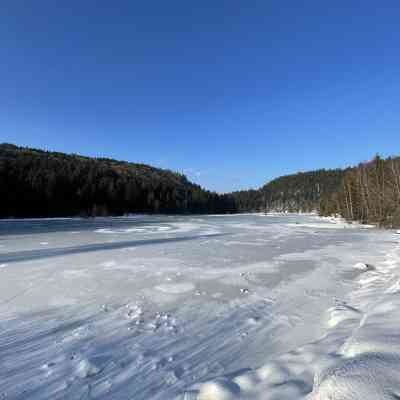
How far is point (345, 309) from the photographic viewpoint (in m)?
4.12

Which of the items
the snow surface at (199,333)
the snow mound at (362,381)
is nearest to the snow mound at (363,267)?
A: the snow surface at (199,333)

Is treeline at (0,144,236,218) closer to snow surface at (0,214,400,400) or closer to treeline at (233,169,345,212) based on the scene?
snow surface at (0,214,400,400)

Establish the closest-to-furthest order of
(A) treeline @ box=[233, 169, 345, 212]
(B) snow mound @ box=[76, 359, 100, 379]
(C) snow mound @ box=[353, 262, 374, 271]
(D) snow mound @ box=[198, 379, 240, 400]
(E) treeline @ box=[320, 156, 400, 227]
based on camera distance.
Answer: (D) snow mound @ box=[198, 379, 240, 400] → (B) snow mound @ box=[76, 359, 100, 379] → (C) snow mound @ box=[353, 262, 374, 271] → (E) treeline @ box=[320, 156, 400, 227] → (A) treeline @ box=[233, 169, 345, 212]

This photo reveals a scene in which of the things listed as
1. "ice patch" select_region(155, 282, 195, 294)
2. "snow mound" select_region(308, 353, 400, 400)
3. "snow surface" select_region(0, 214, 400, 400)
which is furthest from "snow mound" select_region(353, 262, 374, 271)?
"snow mound" select_region(308, 353, 400, 400)

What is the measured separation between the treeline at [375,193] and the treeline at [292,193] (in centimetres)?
8598

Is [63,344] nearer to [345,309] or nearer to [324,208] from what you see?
[345,309]

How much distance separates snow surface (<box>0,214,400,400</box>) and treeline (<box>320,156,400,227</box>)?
19717 mm

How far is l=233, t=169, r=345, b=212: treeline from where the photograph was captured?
12589 centimetres

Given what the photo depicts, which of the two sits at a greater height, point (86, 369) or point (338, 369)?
Result: point (338, 369)

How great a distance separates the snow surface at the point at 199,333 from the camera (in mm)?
2217

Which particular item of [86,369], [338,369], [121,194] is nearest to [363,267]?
[338,369]

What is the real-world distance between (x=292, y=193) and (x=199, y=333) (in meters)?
149

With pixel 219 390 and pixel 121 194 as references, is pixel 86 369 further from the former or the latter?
pixel 121 194

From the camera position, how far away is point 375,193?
83.6 feet
